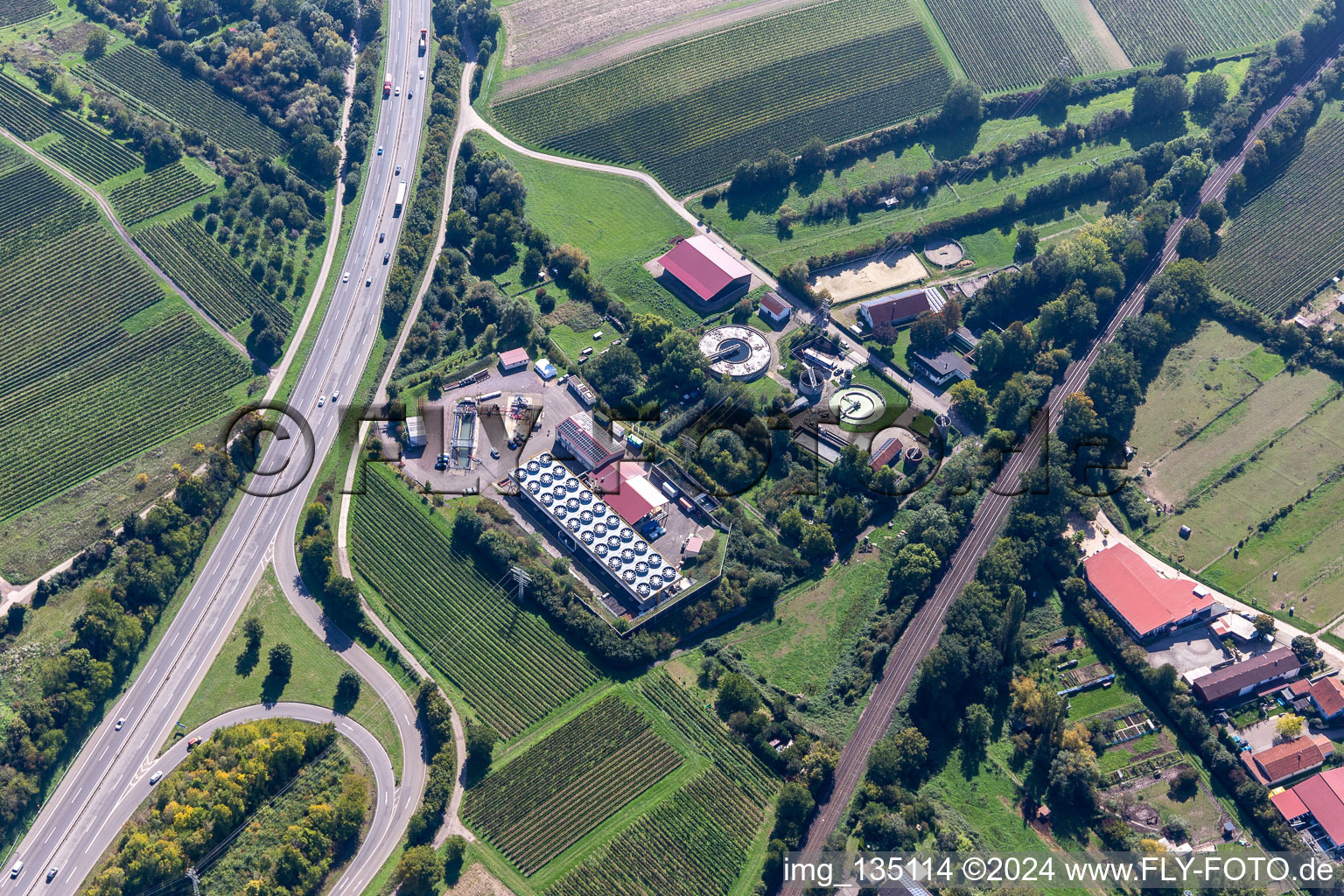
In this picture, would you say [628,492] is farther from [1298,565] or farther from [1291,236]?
[1291,236]

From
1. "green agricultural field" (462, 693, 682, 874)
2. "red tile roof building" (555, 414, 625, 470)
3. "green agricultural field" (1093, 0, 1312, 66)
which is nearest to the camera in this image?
"green agricultural field" (462, 693, 682, 874)

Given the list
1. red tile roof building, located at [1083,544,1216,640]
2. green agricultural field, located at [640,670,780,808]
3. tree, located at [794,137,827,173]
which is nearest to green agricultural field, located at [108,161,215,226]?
tree, located at [794,137,827,173]

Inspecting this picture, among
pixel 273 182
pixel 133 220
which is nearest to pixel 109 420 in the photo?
pixel 133 220

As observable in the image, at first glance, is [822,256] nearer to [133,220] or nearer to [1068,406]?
[1068,406]

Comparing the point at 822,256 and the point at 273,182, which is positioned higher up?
the point at 822,256

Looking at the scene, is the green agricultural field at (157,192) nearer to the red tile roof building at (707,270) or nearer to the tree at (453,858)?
the red tile roof building at (707,270)

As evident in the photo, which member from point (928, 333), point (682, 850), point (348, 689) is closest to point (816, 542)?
point (928, 333)

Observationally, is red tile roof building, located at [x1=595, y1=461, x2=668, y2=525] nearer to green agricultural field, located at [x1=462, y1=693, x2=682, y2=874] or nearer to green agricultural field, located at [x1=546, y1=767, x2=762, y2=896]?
green agricultural field, located at [x1=462, y1=693, x2=682, y2=874]
